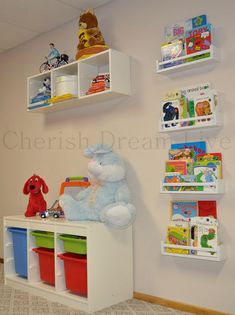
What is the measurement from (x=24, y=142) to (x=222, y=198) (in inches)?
84.0

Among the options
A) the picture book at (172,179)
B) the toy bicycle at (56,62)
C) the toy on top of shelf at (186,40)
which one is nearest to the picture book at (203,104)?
the toy on top of shelf at (186,40)

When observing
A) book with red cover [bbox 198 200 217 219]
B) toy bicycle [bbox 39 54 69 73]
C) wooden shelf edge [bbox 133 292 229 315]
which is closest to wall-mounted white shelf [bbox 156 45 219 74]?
book with red cover [bbox 198 200 217 219]

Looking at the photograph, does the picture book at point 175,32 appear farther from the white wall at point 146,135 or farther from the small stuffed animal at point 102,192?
the small stuffed animal at point 102,192

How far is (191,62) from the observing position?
228cm

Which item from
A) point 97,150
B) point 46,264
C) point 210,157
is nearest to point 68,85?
point 97,150

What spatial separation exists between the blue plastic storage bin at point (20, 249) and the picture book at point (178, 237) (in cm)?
119

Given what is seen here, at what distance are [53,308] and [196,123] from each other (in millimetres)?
1515

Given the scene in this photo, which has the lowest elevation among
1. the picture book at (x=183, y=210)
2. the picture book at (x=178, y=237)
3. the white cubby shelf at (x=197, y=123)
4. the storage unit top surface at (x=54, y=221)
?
the picture book at (x=178, y=237)

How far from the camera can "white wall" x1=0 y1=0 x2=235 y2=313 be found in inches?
88.1

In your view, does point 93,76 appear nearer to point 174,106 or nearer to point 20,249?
point 174,106

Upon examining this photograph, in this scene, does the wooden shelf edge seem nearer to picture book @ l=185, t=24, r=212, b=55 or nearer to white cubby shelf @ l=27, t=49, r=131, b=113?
white cubby shelf @ l=27, t=49, r=131, b=113

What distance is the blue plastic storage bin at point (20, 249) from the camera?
2954mm

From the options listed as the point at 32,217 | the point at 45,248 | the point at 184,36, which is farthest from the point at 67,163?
the point at 184,36

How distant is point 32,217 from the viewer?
9.93ft
